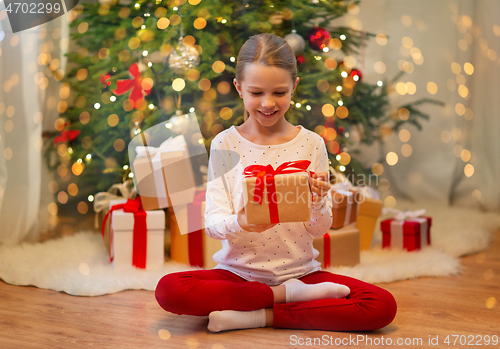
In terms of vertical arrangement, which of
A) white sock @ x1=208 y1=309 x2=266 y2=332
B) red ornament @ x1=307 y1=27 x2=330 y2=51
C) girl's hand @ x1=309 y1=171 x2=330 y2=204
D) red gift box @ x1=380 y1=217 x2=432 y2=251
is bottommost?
red gift box @ x1=380 y1=217 x2=432 y2=251

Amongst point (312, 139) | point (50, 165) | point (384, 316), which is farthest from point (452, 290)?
point (50, 165)

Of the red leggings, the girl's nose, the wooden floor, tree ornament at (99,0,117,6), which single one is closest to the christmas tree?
tree ornament at (99,0,117,6)

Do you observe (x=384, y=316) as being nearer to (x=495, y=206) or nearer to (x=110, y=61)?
(x=110, y=61)

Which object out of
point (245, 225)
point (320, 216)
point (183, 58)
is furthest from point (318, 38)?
point (245, 225)

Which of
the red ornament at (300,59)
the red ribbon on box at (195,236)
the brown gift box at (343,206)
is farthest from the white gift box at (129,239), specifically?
the red ornament at (300,59)

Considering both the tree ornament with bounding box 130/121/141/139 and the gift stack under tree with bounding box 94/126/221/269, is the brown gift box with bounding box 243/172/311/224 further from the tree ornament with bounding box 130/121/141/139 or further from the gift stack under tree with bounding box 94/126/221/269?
the tree ornament with bounding box 130/121/141/139

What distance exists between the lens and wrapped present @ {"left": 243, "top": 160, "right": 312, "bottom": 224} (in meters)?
1.03

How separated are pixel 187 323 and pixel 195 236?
531 millimetres

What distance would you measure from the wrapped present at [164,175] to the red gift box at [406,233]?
832 millimetres

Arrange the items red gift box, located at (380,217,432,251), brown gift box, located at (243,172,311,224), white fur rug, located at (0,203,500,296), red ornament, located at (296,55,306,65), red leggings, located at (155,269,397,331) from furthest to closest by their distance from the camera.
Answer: red ornament, located at (296,55,306,65) < red gift box, located at (380,217,432,251) < white fur rug, located at (0,203,500,296) < red leggings, located at (155,269,397,331) < brown gift box, located at (243,172,311,224)

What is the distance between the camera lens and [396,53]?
3088mm

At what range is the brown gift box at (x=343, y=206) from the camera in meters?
1.80

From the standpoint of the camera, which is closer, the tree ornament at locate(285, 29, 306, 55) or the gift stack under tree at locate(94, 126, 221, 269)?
the gift stack under tree at locate(94, 126, 221, 269)

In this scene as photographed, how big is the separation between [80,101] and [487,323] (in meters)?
1.79
